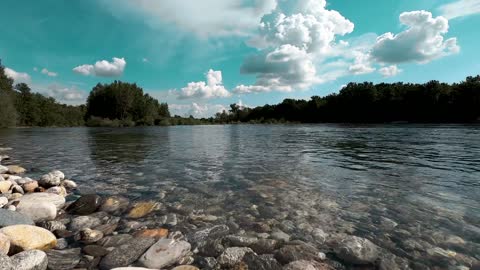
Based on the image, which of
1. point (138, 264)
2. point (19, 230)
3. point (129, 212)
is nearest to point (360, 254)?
point (138, 264)

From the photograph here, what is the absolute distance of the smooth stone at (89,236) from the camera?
5332 mm

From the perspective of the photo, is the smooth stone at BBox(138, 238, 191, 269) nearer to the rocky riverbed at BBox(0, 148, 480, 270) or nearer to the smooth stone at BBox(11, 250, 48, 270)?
the rocky riverbed at BBox(0, 148, 480, 270)

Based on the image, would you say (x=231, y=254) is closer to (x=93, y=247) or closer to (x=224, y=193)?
(x=93, y=247)

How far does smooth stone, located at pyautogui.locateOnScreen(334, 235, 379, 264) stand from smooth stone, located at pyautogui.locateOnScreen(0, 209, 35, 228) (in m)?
5.89

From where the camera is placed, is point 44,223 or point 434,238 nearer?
point 434,238

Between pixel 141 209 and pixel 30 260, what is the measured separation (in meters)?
3.15

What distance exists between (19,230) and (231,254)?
11.9 feet

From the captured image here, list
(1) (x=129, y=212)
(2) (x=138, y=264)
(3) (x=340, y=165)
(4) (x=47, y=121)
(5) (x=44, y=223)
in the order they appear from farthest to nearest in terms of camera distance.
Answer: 1. (4) (x=47, y=121)
2. (3) (x=340, y=165)
3. (1) (x=129, y=212)
4. (5) (x=44, y=223)
5. (2) (x=138, y=264)

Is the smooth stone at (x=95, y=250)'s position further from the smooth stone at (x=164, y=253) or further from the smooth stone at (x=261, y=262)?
the smooth stone at (x=261, y=262)

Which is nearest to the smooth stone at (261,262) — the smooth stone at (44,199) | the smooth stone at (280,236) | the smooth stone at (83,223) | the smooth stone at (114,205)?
the smooth stone at (280,236)

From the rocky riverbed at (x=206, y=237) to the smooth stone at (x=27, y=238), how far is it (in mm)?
15

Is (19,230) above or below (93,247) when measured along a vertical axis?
above

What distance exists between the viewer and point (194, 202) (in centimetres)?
788

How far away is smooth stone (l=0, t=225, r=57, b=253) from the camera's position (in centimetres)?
461
